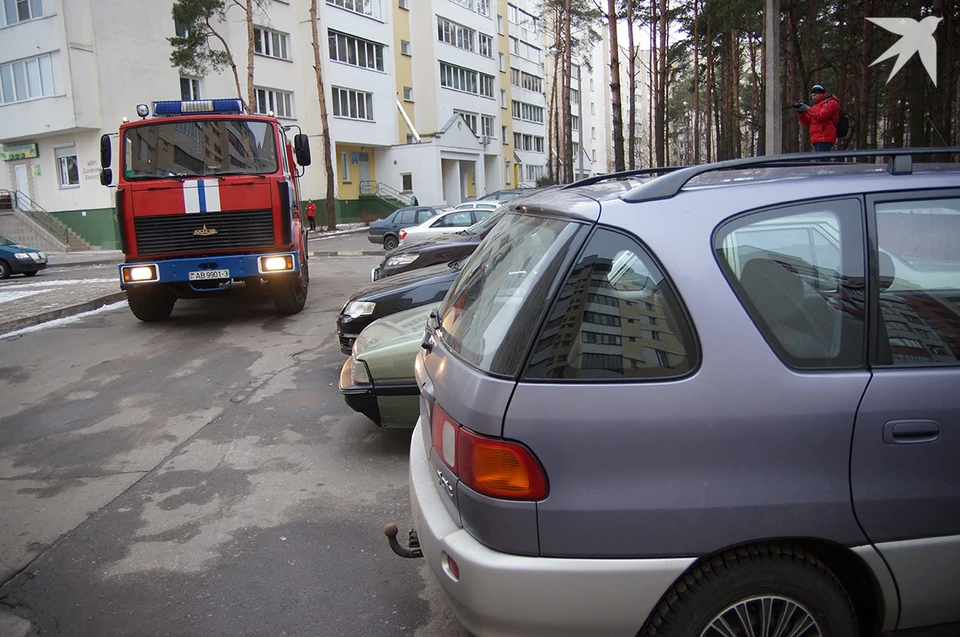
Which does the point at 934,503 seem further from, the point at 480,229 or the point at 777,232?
the point at 480,229

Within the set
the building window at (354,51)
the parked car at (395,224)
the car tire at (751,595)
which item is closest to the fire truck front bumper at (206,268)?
the car tire at (751,595)

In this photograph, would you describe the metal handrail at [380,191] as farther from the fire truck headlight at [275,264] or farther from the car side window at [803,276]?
the car side window at [803,276]

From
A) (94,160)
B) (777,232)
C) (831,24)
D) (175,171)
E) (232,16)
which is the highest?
(232,16)

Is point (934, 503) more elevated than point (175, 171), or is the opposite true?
point (175, 171)

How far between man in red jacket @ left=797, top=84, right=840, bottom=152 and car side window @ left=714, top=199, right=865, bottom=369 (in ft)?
26.6

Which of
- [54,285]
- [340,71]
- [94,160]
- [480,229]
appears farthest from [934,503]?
[340,71]

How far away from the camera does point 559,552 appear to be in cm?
228

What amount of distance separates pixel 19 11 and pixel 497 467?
37.8 meters

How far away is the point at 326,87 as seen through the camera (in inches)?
1654

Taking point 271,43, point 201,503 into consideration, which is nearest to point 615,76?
point 201,503

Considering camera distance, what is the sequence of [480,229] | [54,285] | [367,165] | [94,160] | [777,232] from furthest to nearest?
[367,165] → [94,160] → [54,285] → [480,229] → [777,232]

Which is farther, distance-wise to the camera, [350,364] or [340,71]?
[340,71]

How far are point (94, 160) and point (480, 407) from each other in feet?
113

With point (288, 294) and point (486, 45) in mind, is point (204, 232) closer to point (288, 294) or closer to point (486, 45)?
point (288, 294)
